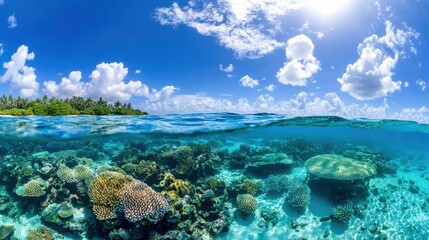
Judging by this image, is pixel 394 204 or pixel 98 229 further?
pixel 394 204

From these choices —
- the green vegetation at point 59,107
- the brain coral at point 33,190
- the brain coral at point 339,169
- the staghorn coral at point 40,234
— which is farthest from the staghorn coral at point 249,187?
the green vegetation at point 59,107

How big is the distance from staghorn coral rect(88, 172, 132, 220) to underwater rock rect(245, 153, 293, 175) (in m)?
7.53

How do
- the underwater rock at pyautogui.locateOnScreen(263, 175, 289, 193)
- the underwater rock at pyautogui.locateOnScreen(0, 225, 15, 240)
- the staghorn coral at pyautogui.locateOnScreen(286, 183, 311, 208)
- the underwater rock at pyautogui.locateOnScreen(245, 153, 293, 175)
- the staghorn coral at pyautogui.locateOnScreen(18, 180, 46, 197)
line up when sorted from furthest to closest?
the underwater rock at pyautogui.locateOnScreen(245, 153, 293, 175), the underwater rock at pyautogui.locateOnScreen(263, 175, 289, 193), the staghorn coral at pyautogui.locateOnScreen(286, 183, 311, 208), the staghorn coral at pyautogui.locateOnScreen(18, 180, 46, 197), the underwater rock at pyautogui.locateOnScreen(0, 225, 15, 240)

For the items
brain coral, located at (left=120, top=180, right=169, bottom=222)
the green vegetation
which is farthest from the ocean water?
the green vegetation

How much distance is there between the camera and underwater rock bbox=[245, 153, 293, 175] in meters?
13.9

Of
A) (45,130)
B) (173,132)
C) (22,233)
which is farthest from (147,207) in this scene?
(45,130)

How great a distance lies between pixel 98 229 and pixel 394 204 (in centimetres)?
1328

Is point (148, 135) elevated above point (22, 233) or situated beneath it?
elevated above

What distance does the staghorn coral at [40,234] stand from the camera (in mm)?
7883

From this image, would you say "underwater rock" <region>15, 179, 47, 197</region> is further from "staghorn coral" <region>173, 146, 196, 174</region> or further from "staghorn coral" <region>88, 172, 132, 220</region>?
"staghorn coral" <region>173, 146, 196, 174</region>

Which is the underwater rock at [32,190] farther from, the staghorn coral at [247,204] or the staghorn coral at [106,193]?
the staghorn coral at [247,204]

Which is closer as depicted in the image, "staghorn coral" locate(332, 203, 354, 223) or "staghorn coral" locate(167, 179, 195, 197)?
"staghorn coral" locate(167, 179, 195, 197)

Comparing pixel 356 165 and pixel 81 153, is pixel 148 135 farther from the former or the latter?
pixel 356 165

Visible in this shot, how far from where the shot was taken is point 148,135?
21.4 metres
